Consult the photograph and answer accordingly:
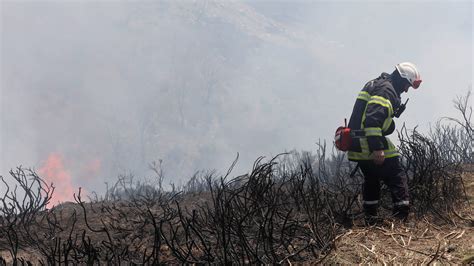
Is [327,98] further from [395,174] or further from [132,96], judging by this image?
[395,174]

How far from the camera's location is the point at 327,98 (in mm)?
91188

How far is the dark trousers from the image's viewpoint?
4.31 m

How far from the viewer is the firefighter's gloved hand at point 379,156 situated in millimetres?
4266

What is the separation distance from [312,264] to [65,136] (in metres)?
71.8

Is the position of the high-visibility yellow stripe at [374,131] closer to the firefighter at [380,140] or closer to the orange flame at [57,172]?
the firefighter at [380,140]

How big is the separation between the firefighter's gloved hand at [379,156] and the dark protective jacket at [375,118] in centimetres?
4

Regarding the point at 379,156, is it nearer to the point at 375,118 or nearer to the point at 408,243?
the point at 375,118

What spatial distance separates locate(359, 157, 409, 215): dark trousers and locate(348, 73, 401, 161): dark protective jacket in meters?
0.10

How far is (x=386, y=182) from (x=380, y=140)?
480 millimetres

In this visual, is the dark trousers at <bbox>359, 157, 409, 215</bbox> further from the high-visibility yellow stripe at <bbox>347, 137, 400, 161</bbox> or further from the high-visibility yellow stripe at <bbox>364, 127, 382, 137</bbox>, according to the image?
the high-visibility yellow stripe at <bbox>364, 127, 382, 137</bbox>

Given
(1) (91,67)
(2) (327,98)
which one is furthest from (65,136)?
(2) (327,98)

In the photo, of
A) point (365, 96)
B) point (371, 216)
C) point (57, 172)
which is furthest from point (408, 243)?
point (57, 172)

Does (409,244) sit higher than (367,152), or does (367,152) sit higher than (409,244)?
(367,152)

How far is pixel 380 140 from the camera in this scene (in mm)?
4277
